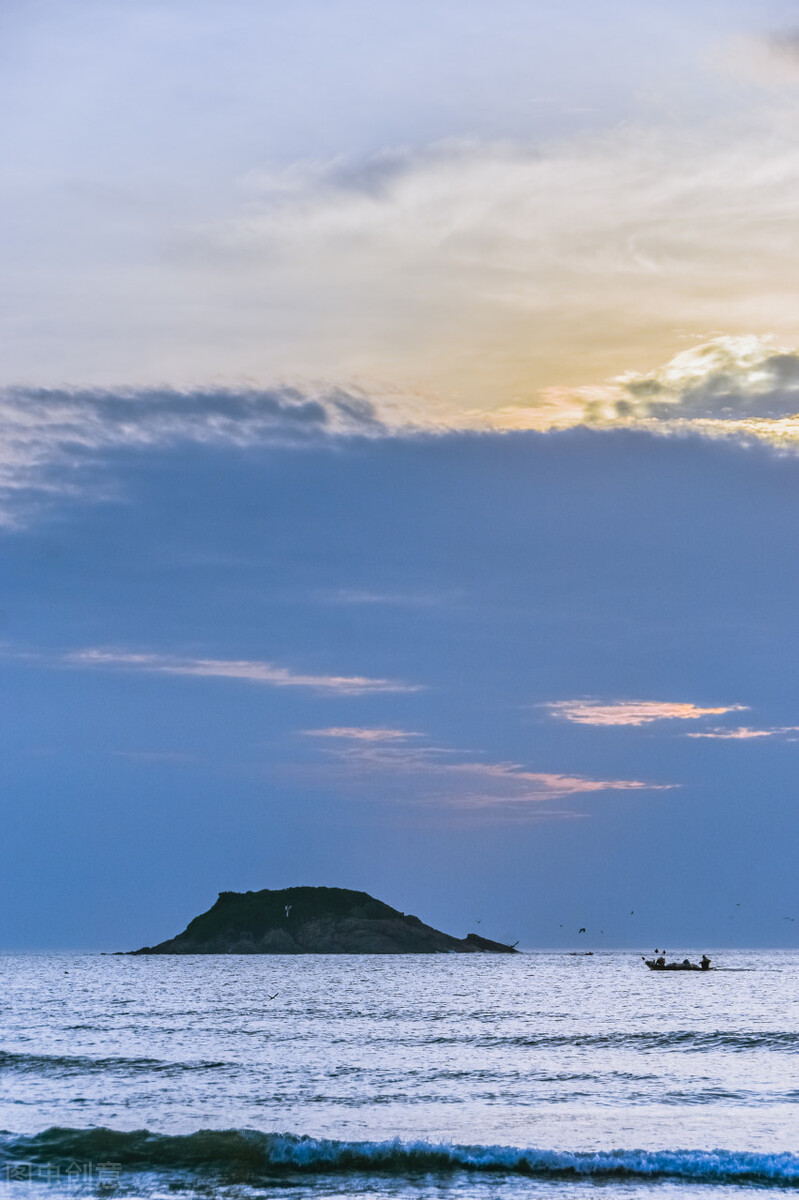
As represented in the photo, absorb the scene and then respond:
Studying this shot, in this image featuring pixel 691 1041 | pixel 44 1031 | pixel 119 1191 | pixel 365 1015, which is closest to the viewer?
pixel 119 1191

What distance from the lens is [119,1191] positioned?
107ft

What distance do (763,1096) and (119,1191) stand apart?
2791cm

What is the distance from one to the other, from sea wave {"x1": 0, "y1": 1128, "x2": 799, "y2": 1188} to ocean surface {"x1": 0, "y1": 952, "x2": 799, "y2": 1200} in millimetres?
94

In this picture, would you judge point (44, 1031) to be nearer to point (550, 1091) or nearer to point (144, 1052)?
point (144, 1052)

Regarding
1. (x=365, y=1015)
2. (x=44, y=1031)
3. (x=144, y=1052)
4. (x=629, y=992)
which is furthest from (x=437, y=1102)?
(x=629, y=992)

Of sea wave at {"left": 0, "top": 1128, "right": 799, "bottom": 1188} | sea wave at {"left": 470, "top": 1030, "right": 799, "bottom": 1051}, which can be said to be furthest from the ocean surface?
sea wave at {"left": 470, "top": 1030, "right": 799, "bottom": 1051}

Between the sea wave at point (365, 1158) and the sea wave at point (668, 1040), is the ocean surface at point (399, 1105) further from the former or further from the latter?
the sea wave at point (668, 1040)

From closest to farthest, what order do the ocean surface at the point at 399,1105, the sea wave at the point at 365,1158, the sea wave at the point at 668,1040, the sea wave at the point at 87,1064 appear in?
1. the ocean surface at the point at 399,1105
2. the sea wave at the point at 365,1158
3. the sea wave at the point at 87,1064
4. the sea wave at the point at 668,1040

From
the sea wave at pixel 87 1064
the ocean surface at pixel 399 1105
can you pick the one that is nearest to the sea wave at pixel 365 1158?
the ocean surface at pixel 399 1105

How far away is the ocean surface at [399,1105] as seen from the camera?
111 feet

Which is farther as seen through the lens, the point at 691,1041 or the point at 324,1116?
the point at 691,1041

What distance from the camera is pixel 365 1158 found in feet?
118

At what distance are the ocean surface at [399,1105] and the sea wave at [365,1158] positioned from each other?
0.31ft

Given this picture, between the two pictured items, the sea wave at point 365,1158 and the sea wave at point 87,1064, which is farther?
the sea wave at point 87,1064
